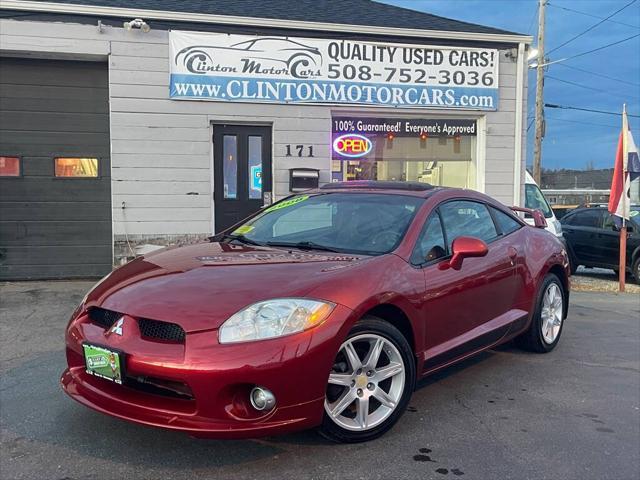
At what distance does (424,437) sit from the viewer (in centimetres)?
354

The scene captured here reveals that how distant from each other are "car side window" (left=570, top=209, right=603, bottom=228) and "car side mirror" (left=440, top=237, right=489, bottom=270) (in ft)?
32.7

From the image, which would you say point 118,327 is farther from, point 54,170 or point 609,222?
point 609,222

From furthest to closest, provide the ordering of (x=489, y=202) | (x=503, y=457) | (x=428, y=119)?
(x=428, y=119) < (x=489, y=202) < (x=503, y=457)

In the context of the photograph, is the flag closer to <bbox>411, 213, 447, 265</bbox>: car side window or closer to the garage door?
<bbox>411, 213, 447, 265</bbox>: car side window

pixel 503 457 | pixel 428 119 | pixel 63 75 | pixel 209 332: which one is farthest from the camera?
pixel 428 119

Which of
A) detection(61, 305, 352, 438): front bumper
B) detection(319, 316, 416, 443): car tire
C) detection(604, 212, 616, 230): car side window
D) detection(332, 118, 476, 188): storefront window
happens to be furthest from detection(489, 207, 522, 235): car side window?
detection(604, 212, 616, 230): car side window

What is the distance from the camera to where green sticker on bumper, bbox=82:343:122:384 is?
3006mm

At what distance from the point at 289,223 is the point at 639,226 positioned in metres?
9.66

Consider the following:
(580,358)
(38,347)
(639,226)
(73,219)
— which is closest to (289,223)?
(38,347)

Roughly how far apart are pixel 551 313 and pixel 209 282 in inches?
143

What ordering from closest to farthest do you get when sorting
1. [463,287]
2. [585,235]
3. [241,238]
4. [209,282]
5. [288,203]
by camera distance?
1. [209,282]
2. [463,287]
3. [241,238]
4. [288,203]
5. [585,235]

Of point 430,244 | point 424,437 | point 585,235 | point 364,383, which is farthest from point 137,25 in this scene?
point 585,235

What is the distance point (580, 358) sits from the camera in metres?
5.47

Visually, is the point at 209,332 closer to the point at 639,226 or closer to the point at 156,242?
the point at 156,242
